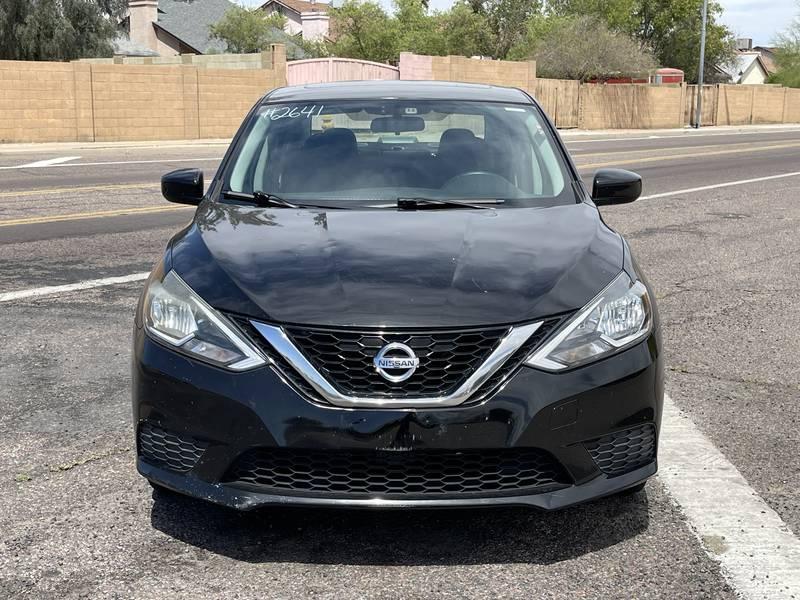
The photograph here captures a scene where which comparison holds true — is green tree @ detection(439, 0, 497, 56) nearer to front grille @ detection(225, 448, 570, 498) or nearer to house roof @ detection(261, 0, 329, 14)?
house roof @ detection(261, 0, 329, 14)

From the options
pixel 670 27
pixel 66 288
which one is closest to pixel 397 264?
pixel 66 288

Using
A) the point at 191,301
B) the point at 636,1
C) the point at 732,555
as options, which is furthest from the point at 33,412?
the point at 636,1

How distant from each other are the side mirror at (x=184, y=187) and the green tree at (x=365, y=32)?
7186 centimetres

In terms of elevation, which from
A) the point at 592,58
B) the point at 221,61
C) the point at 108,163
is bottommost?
the point at 108,163

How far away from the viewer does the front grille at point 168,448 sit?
3334mm

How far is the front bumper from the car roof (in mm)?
2281

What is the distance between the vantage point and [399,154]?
4.97m

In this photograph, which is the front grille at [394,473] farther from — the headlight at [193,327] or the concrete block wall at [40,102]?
the concrete block wall at [40,102]

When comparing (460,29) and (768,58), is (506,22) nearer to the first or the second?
(460,29)

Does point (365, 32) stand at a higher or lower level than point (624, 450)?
higher

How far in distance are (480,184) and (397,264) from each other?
127 centimetres

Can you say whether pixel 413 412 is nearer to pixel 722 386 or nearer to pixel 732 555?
pixel 732 555

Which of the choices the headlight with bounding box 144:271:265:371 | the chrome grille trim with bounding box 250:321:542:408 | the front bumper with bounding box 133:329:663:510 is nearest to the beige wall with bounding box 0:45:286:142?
the headlight with bounding box 144:271:265:371

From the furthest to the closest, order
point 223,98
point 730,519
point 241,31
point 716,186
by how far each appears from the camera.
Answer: point 241,31 → point 223,98 → point 716,186 → point 730,519
